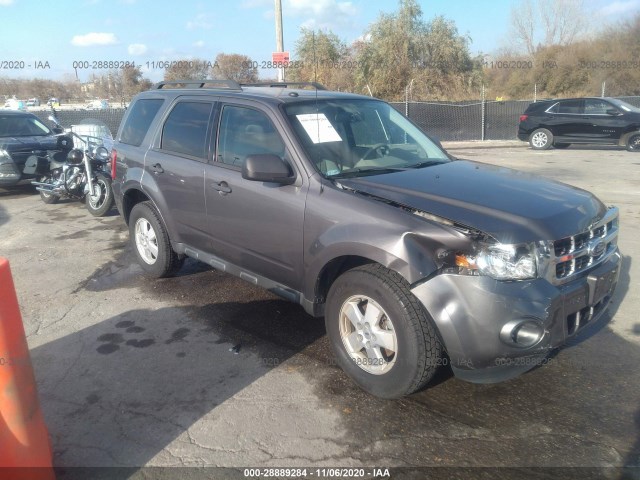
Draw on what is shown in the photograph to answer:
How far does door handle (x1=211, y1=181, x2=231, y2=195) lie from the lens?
4.32 metres

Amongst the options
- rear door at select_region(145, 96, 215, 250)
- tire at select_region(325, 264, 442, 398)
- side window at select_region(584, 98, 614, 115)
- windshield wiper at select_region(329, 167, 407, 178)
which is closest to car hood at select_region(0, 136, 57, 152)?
rear door at select_region(145, 96, 215, 250)

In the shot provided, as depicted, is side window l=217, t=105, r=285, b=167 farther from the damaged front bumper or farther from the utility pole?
the utility pole

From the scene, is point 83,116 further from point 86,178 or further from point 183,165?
point 183,165

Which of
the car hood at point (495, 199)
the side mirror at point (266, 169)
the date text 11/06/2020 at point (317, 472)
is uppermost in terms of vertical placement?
the side mirror at point (266, 169)

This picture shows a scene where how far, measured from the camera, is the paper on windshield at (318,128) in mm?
4016

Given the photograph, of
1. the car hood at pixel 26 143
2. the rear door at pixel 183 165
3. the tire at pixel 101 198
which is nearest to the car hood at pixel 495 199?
the rear door at pixel 183 165

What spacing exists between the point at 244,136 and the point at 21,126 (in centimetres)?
951

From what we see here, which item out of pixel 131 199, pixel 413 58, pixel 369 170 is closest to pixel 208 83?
pixel 131 199

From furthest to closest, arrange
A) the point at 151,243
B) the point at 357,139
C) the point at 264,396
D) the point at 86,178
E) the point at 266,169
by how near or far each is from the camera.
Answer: the point at 86,178 → the point at 151,243 → the point at 357,139 → the point at 266,169 → the point at 264,396

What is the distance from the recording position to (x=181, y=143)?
16.3ft

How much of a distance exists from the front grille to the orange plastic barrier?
9.28 feet

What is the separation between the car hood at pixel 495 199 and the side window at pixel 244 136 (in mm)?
728

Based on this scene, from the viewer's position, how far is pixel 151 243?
565 centimetres

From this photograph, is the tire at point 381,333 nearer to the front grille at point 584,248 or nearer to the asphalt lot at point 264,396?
the asphalt lot at point 264,396
